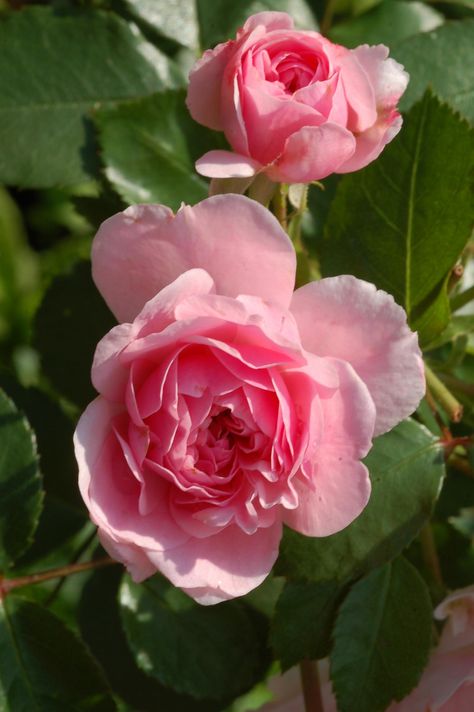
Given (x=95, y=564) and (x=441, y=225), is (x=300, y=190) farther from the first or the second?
(x=95, y=564)

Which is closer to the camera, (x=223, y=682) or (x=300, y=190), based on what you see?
(x=300, y=190)

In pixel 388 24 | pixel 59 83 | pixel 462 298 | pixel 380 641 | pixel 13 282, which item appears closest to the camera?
pixel 380 641

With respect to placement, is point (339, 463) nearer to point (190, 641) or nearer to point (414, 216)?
point (414, 216)

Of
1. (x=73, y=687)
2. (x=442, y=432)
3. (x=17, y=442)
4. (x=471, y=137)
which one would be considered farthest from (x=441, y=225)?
(x=73, y=687)

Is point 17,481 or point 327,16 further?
point 327,16

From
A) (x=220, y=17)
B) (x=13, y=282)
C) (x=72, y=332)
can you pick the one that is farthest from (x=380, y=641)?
(x=13, y=282)
